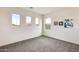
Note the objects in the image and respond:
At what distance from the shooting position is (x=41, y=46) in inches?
57.8

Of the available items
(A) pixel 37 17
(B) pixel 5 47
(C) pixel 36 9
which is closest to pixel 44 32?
(A) pixel 37 17

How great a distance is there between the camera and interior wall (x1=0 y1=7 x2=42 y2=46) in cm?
142

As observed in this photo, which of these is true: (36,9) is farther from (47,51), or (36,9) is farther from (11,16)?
(47,51)

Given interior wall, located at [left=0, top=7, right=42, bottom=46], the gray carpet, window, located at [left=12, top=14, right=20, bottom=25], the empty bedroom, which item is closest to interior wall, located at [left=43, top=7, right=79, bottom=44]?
the empty bedroom

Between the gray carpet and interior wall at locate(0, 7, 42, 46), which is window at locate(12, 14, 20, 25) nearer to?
interior wall at locate(0, 7, 42, 46)

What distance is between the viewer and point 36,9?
1.50 meters

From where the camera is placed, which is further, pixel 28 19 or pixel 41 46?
pixel 28 19

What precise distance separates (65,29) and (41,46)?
528 millimetres

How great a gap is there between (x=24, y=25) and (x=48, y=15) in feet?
1.62

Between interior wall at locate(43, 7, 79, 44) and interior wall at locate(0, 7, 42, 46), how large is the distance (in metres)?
0.23

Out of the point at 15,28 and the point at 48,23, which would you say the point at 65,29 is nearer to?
the point at 48,23

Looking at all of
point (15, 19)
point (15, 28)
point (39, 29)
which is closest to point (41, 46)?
point (39, 29)

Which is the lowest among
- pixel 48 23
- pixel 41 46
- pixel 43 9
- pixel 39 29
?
pixel 41 46

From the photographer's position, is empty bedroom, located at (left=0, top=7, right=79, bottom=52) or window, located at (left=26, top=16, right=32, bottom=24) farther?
window, located at (left=26, top=16, right=32, bottom=24)
